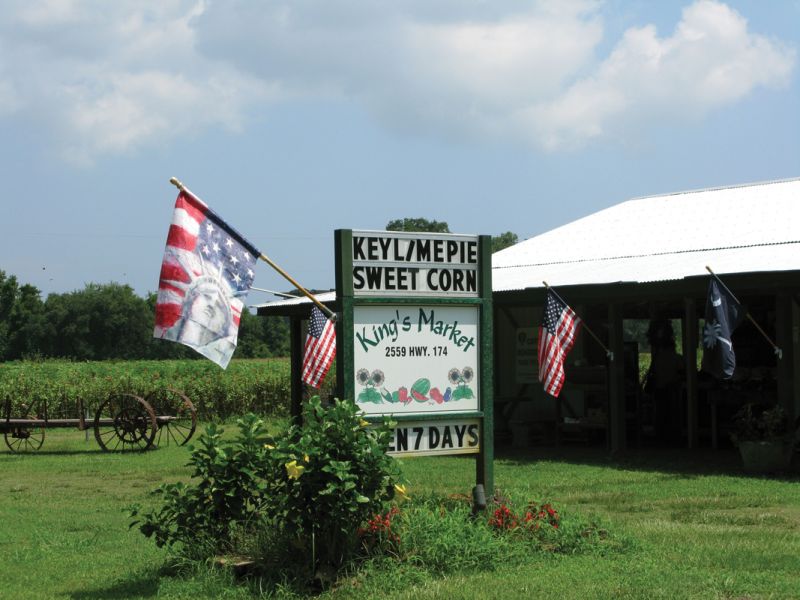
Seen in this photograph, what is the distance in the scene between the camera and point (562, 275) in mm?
18328

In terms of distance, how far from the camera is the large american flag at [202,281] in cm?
858

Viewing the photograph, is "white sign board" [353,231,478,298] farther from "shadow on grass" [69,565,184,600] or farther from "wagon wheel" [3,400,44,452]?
"wagon wheel" [3,400,44,452]

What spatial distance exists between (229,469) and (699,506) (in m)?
5.62

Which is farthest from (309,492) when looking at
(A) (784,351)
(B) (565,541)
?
(A) (784,351)

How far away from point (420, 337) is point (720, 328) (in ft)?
21.0

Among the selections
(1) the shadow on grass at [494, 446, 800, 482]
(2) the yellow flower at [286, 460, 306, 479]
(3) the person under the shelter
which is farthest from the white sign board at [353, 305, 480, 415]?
(3) the person under the shelter

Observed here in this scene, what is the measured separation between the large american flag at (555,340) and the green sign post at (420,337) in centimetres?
674

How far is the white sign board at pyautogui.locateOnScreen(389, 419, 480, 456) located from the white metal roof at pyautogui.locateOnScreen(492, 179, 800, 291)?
6.66 metres

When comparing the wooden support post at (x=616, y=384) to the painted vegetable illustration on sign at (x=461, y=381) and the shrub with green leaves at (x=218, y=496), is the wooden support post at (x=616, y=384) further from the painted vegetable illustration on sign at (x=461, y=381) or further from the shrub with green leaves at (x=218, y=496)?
the shrub with green leaves at (x=218, y=496)

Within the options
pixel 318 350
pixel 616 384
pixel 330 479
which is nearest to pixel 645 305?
pixel 616 384

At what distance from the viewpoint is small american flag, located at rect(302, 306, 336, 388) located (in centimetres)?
1905

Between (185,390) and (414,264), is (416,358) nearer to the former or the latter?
(414,264)

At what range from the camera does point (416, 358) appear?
8.82m

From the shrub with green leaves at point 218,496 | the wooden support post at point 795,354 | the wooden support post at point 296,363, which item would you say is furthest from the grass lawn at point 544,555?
the wooden support post at point 296,363
